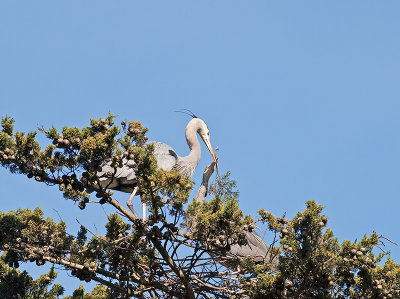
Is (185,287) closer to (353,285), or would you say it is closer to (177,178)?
(177,178)

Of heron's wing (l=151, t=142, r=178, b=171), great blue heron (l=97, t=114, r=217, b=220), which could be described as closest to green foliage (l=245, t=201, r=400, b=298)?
great blue heron (l=97, t=114, r=217, b=220)

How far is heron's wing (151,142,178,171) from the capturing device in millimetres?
12774

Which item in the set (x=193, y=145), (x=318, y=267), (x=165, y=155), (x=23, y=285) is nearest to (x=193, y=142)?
(x=193, y=145)

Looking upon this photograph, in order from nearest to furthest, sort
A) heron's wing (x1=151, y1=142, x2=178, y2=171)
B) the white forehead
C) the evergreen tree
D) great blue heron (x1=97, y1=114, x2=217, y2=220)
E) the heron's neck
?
the evergreen tree, great blue heron (x1=97, y1=114, x2=217, y2=220), heron's wing (x1=151, y1=142, x2=178, y2=171), the heron's neck, the white forehead

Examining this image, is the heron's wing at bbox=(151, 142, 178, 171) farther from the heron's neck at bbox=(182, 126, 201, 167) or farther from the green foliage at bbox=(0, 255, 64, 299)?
the green foliage at bbox=(0, 255, 64, 299)

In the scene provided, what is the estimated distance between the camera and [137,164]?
8.02 meters

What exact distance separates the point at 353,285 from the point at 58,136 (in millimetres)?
3394

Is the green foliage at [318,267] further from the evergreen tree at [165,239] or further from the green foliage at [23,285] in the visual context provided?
the green foliage at [23,285]

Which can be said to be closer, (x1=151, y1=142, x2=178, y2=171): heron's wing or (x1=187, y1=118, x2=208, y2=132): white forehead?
(x1=151, y1=142, x2=178, y2=171): heron's wing

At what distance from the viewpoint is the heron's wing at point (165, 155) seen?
12.8m

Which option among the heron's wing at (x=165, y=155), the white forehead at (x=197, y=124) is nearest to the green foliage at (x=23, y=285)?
the heron's wing at (x=165, y=155)

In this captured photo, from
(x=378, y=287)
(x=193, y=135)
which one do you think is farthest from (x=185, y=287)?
(x=193, y=135)

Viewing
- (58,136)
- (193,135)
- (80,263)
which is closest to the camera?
(58,136)

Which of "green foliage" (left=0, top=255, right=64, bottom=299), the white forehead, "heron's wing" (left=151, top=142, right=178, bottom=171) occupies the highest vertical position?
the white forehead
